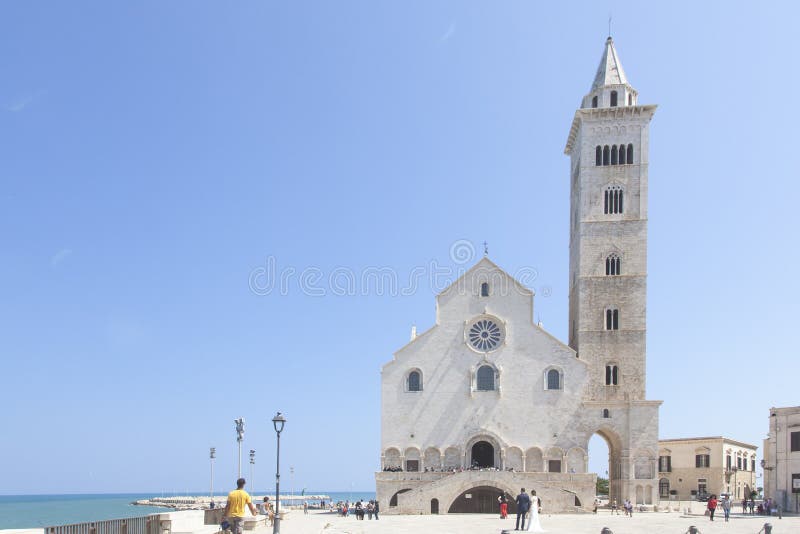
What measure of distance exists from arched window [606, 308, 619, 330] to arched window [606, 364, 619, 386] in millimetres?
2834

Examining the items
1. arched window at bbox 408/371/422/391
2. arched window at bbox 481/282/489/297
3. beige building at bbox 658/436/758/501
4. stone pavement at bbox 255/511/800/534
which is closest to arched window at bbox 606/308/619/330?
arched window at bbox 481/282/489/297

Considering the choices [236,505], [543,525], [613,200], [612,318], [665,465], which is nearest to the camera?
[236,505]

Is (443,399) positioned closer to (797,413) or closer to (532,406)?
(532,406)

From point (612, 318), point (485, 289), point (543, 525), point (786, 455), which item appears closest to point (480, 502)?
point (543, 525)

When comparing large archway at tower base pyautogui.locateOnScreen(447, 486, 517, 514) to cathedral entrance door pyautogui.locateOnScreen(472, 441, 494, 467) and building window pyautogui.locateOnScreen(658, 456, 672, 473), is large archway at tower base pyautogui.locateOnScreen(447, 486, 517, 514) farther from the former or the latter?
building window pyautogui.locateOnScreen(658, 456, 672, 473)

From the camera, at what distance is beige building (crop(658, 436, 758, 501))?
7731 cm

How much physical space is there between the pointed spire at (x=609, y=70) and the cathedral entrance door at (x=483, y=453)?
2892cm

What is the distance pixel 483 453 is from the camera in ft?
189

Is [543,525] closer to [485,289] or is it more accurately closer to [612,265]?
[485,289]

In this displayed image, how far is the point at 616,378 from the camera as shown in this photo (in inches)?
2303

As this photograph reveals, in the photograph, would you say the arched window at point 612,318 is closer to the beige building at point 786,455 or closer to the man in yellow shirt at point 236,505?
the beige building at point 786,455

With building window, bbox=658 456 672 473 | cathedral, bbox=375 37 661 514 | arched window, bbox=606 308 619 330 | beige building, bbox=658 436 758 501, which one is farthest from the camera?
building window, bbox=658 456 672 473

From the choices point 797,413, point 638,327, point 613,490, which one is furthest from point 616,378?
point 797,413

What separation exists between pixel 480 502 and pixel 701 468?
1381 inches
